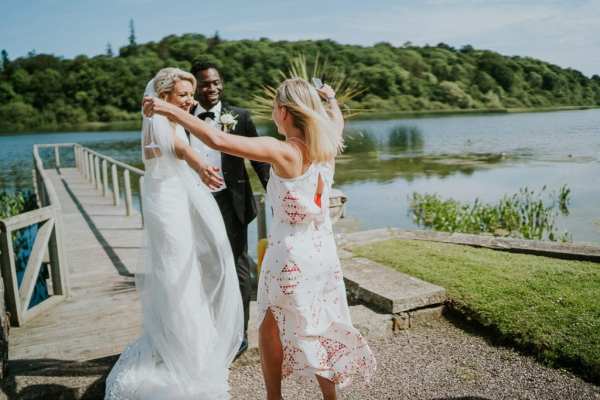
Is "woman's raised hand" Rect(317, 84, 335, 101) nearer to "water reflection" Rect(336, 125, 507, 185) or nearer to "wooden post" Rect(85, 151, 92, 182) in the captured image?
"water reflection" Rect(336, 125, 507, 185)

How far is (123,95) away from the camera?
53.3 meters

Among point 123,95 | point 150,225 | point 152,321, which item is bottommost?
point 152,321

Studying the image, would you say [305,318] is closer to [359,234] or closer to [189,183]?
[189,183]

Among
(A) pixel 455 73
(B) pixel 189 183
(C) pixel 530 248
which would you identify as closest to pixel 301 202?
(B) pixel 189 183

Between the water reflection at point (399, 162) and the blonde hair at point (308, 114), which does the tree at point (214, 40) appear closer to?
the water reflection at point (399, 162)

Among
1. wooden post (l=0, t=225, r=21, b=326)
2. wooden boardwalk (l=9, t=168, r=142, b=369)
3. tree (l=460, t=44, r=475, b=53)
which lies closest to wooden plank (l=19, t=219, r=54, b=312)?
wooden post (l=0, t=225, r=21, b=326)

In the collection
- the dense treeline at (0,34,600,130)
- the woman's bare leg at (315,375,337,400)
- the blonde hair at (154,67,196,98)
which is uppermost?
the dense treeline at (0,34,600,130)

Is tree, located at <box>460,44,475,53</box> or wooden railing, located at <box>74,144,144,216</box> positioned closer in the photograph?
wooden railing, located at <box>74,144,144,216</box>

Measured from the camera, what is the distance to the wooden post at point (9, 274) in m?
4.08

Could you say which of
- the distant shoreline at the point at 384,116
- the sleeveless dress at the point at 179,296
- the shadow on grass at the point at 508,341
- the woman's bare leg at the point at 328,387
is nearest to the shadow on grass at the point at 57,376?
the sleeveless dress at the point at 179,296

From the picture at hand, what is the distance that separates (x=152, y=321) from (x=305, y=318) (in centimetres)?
98

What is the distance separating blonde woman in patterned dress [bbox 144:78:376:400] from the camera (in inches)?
97.7

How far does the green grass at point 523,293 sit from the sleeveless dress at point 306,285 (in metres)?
1.61

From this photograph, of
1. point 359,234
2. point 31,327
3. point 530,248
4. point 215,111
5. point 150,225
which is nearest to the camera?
point 150,225
